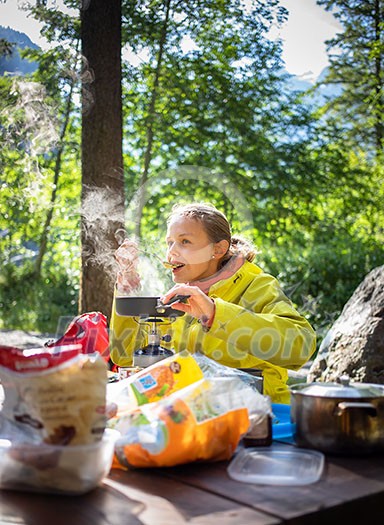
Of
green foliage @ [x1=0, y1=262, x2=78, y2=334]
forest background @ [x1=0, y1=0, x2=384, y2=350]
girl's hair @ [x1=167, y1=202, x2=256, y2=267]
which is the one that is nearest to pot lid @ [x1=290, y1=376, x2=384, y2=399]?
girl's hair @ [x1=167, y1=202, x2=256, y2=267]

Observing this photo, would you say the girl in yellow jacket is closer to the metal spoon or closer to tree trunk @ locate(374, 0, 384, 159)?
the metal spoon

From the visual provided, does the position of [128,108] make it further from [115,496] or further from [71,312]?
[115,496]

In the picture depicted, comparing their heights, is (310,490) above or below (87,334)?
below

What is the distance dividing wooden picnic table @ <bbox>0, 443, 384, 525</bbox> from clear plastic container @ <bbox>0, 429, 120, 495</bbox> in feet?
0.05

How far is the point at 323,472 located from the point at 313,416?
12cm

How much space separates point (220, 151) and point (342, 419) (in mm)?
9090

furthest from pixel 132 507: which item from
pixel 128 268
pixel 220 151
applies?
pixel 220 151

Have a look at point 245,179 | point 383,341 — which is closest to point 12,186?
point 245,179

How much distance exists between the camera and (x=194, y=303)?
5.86 feet

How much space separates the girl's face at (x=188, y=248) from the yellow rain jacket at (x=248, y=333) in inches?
3.8

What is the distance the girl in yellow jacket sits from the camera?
6.07 ft

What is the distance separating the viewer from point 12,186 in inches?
331

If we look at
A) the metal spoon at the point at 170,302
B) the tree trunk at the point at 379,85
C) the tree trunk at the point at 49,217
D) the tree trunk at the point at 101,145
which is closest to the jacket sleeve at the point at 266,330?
the metal spoon at the point at 170,302

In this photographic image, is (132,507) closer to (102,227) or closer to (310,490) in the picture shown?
(310,490)
